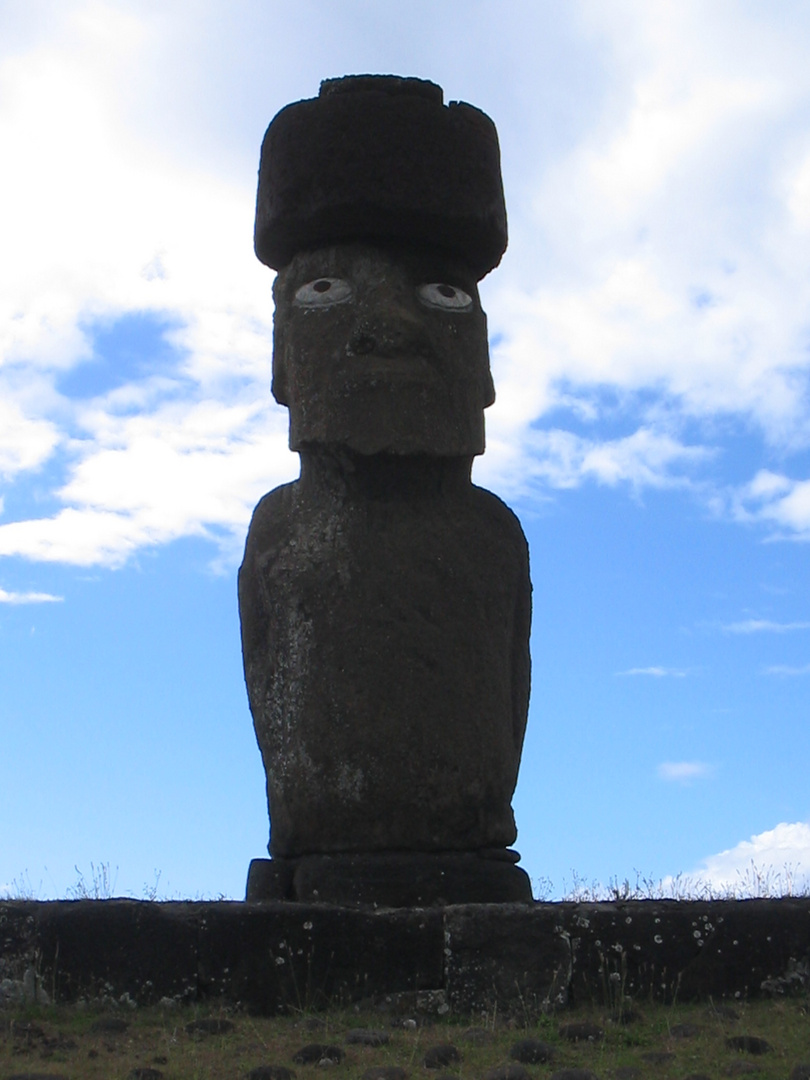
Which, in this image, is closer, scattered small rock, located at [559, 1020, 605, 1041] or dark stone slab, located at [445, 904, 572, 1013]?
scattered small rock, located at [559, 1020, 605, 1041]

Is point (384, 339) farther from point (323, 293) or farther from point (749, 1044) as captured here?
point (749, 1044)

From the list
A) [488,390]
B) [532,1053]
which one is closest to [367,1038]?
[532,1053]

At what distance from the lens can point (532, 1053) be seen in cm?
488

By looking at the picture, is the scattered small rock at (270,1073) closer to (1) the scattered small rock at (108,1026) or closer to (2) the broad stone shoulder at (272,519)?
(1) the scattered small rock at (108,1026)

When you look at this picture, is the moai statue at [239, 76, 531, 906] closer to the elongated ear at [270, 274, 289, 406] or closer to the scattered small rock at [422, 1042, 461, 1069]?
the elongated ear at [270, 274, 289, 406]

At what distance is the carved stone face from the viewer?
7535 millimetres

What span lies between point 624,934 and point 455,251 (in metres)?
4.08

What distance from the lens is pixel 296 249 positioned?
26.7 ft

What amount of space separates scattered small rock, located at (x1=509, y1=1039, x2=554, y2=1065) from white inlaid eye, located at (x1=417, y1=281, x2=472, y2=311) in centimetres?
430

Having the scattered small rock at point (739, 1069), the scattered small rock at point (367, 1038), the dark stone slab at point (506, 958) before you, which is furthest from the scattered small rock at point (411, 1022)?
the scattered small rock at point (739, 1069)

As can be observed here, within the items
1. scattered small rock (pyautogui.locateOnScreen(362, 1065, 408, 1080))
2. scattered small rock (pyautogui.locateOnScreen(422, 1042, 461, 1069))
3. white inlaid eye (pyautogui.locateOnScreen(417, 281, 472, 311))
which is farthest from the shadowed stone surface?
scattered small rock (pyautogui.locateOnScreen(362, 1065, 408, 1080))

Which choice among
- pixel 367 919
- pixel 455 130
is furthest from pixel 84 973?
pixel 455 130

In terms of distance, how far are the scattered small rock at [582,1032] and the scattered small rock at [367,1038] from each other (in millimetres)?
668

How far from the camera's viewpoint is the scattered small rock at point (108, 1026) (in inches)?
215
